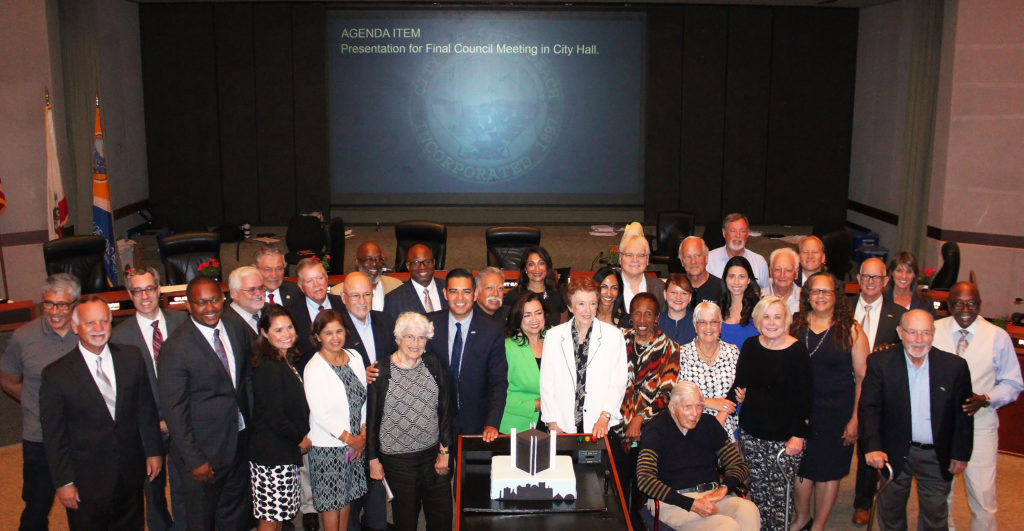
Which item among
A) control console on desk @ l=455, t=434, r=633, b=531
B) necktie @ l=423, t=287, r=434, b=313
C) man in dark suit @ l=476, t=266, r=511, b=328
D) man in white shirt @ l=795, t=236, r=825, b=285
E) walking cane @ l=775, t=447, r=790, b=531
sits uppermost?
man in white shirt @ l=795, t=236, r=825, b=285

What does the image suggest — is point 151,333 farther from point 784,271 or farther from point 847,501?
point 847,501

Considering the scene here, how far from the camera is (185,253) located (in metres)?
7.95

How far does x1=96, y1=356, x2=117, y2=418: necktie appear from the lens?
420cm

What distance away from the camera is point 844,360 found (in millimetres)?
4770

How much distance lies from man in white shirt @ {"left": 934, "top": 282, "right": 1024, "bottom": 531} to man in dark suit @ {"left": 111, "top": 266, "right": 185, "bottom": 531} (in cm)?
410

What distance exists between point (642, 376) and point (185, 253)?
488 centimetres

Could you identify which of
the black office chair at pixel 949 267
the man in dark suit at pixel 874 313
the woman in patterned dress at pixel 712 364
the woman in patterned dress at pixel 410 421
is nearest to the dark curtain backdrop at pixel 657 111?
the black office chair at pixel 949 267

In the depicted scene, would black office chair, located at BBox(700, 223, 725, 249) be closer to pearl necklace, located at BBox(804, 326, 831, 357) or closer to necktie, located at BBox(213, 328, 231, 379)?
pearl necklace, located at BBox(804, 326, 831, 357)

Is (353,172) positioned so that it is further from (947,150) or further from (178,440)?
(178,440)

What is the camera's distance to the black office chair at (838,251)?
359 inches

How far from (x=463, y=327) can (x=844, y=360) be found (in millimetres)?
2045

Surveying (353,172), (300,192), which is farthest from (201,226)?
(353,172)

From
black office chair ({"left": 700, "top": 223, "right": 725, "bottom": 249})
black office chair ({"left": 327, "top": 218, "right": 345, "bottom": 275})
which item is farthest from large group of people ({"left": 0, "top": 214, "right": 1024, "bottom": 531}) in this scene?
black office chair ({"left": 700, "top": 223, "right": 725, "bottom": 249})

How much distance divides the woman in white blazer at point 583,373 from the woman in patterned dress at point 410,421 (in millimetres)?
557
